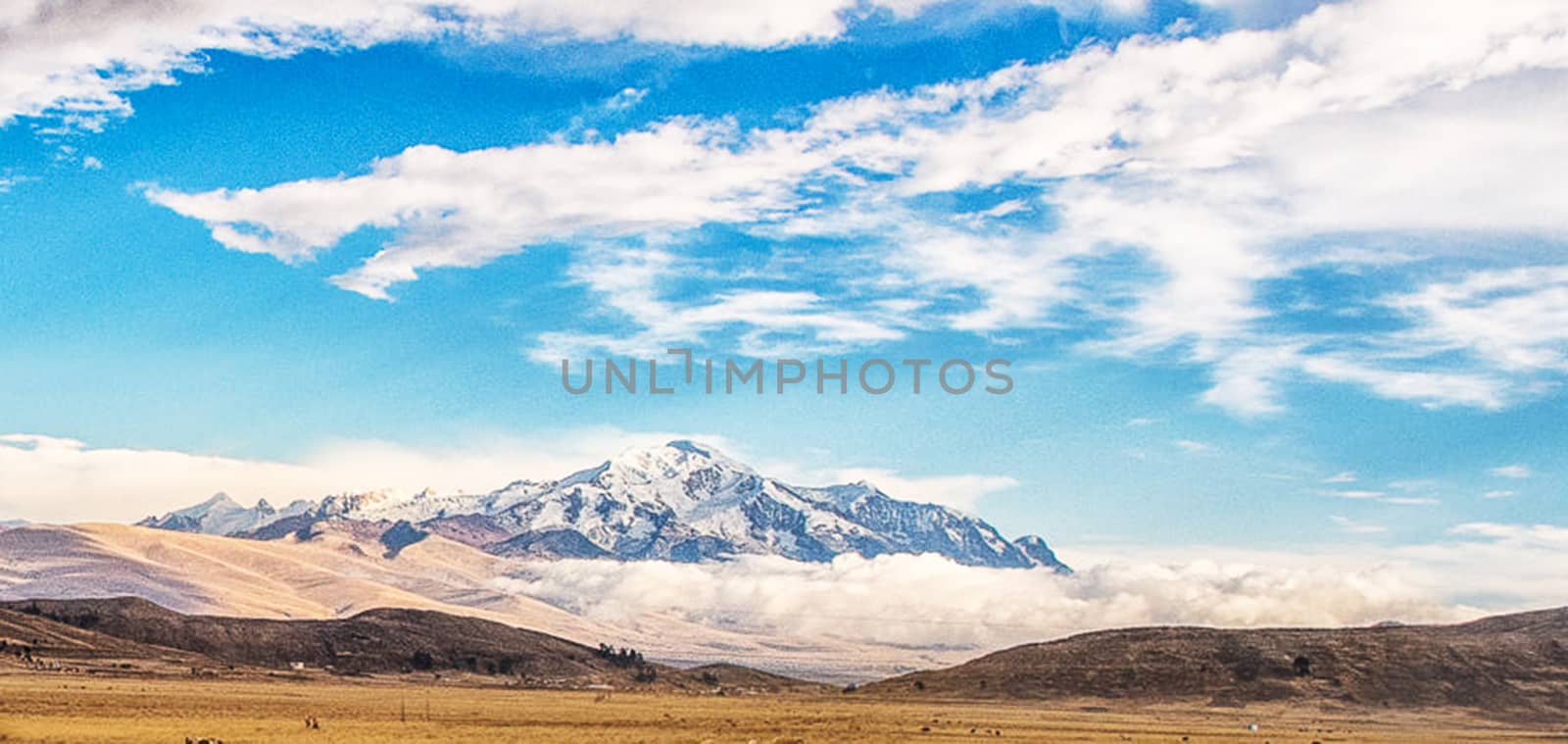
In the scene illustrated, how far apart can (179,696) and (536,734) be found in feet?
238

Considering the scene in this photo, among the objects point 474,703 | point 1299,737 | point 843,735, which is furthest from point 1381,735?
point 474,703

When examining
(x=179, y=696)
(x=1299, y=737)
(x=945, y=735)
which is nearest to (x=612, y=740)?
(x=945, y=735)

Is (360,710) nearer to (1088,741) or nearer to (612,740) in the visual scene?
(612,740)

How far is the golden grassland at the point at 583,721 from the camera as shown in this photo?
10300 centimetres

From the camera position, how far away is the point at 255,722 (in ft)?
376

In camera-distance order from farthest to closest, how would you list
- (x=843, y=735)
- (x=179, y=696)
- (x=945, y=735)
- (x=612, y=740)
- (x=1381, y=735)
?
(x=179, y=696) → (x=1381, y=735) → (x=945, y=735) → (x=843, y=735) → (x=612, y=740)

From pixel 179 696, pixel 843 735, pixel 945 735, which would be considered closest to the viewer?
pixel 843 735

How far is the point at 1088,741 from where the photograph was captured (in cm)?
12112

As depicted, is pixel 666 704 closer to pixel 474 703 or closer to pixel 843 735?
pixel 474 703

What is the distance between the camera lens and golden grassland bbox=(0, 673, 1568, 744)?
103000mm

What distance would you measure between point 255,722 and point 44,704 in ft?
85.9

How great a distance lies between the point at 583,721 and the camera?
135 metres

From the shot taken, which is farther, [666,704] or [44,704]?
[666,704]

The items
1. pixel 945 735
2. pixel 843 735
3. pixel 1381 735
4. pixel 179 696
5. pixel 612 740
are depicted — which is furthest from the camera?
pixel 179 696
